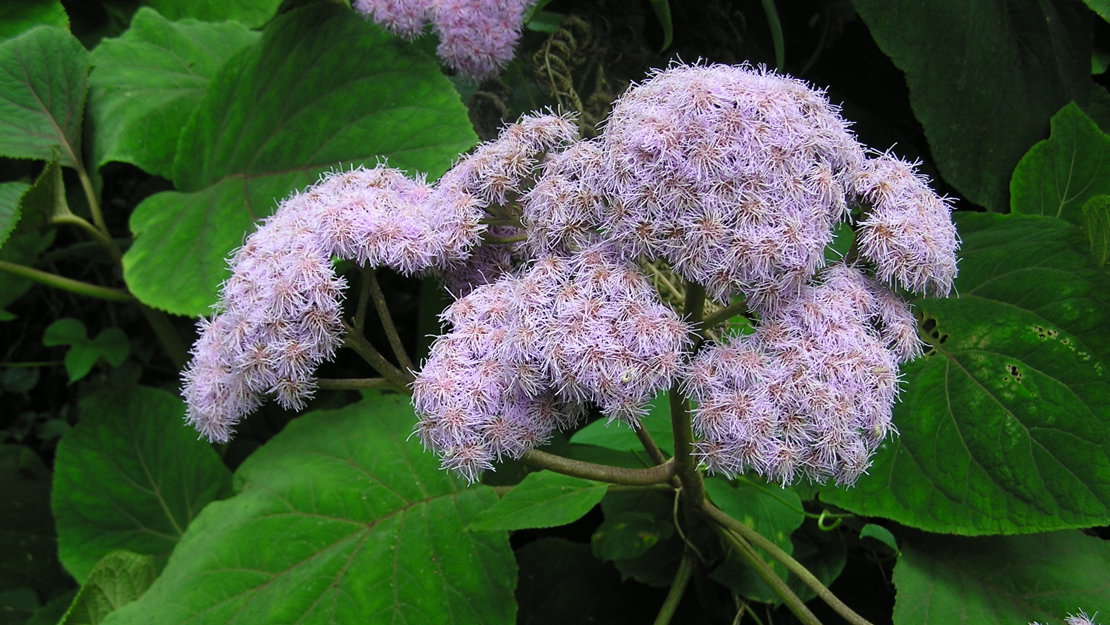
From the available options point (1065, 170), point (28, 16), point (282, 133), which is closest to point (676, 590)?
point (1065, 170)

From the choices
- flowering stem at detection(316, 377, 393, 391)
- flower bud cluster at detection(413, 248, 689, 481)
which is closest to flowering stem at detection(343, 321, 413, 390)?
flowering stem at detection(316, 377, 393, 391)

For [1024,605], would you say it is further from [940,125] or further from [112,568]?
[112,568]

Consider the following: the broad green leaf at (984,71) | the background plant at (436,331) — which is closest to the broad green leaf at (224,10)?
the background plant at (436,331)

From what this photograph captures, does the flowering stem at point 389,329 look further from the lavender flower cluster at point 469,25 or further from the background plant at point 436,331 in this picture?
the lavender flower cluster at point 469,25

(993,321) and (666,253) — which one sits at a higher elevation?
(666,253)

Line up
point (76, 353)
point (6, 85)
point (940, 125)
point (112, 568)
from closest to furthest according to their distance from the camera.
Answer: point (112, 568) → point (940, 125) → point (6, 85) → point (76, 353)

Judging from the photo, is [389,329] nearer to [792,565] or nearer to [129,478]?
[792,565]

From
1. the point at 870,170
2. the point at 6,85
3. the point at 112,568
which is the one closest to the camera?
the point at 870,170

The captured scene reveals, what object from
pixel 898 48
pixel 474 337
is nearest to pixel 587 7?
pixel 898 48

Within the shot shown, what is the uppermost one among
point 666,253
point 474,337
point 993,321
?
point 666,253
